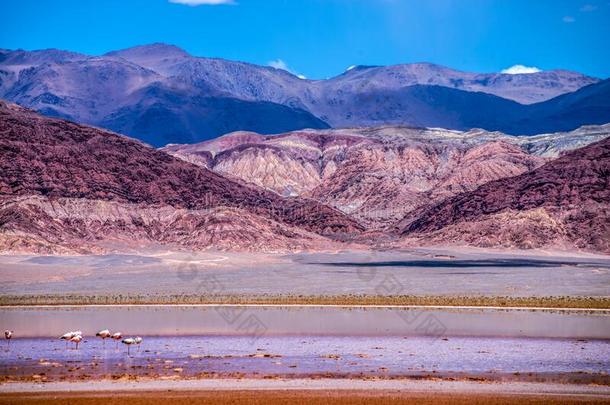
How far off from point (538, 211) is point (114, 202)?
229ft

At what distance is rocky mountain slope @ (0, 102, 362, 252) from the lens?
118188 mm

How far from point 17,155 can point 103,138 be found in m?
21.6

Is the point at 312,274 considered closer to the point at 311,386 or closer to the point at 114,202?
the point at 114,202

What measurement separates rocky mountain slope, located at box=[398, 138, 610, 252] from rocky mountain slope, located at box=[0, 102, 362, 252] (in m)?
19.0

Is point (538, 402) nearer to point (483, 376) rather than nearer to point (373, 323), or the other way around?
point (483, 376)

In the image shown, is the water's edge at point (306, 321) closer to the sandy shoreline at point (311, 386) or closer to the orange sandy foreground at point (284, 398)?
the sandy shoreline at point (311, 386)

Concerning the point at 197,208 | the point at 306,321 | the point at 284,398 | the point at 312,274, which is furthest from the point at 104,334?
the point at 197,208

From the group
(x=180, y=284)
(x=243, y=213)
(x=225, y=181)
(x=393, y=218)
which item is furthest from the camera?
(x=393, y=218)

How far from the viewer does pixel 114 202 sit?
132 m

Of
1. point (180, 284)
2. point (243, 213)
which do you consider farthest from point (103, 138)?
point (180, 284)

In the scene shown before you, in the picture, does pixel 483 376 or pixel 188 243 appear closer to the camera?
pixel 483 376

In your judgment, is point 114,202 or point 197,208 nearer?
point 114,202

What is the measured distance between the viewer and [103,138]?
14900cm

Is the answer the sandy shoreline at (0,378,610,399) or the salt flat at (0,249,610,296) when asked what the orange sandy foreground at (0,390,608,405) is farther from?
the salt flat at (0,249,610,296)
